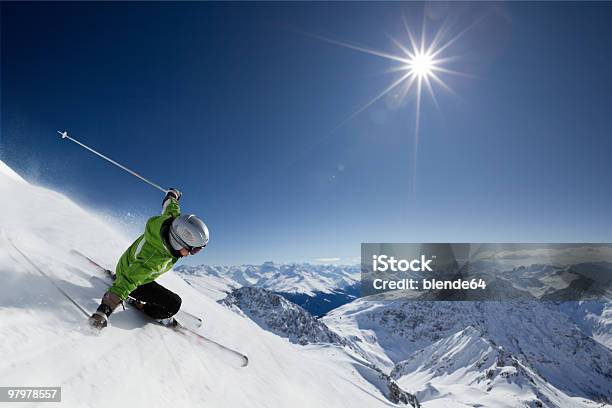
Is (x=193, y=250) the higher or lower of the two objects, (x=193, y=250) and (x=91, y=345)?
the higher

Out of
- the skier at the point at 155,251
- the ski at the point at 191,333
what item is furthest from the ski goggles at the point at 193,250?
the ski at the point at 191,333

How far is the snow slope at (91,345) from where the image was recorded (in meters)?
3.81

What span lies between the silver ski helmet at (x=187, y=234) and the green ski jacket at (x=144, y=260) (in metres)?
0.20

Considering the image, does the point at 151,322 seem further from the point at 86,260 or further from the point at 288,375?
the point at 288,375

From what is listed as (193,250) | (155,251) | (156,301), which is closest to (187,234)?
(193,250)

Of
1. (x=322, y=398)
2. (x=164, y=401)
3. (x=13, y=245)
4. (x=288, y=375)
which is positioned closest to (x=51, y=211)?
(x=13, y=245)

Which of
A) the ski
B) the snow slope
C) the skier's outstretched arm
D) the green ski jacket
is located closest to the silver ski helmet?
the green ski jacket

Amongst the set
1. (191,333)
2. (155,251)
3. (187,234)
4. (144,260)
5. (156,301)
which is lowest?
(191,333)

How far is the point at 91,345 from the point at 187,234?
1.84m

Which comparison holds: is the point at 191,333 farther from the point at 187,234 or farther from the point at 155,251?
the point at 187,234

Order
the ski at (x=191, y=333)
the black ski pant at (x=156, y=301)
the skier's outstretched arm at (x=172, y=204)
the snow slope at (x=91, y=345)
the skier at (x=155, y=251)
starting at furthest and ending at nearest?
the skier's outstretched arm at (x=172, y=204) < the ski at (x=191, y=333) < the black ski pant at (x=156, y=301) < the skier at (x=155, y=251) < the snow slope at (x=91, y=345)

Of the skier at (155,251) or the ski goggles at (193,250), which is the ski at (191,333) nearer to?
the skier at (155,251)

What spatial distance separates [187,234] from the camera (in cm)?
535

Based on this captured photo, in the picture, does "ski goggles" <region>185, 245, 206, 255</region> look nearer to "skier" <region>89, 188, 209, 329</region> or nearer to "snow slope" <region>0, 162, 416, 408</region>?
"skier" <region>89, 188, 209, 329</region>
